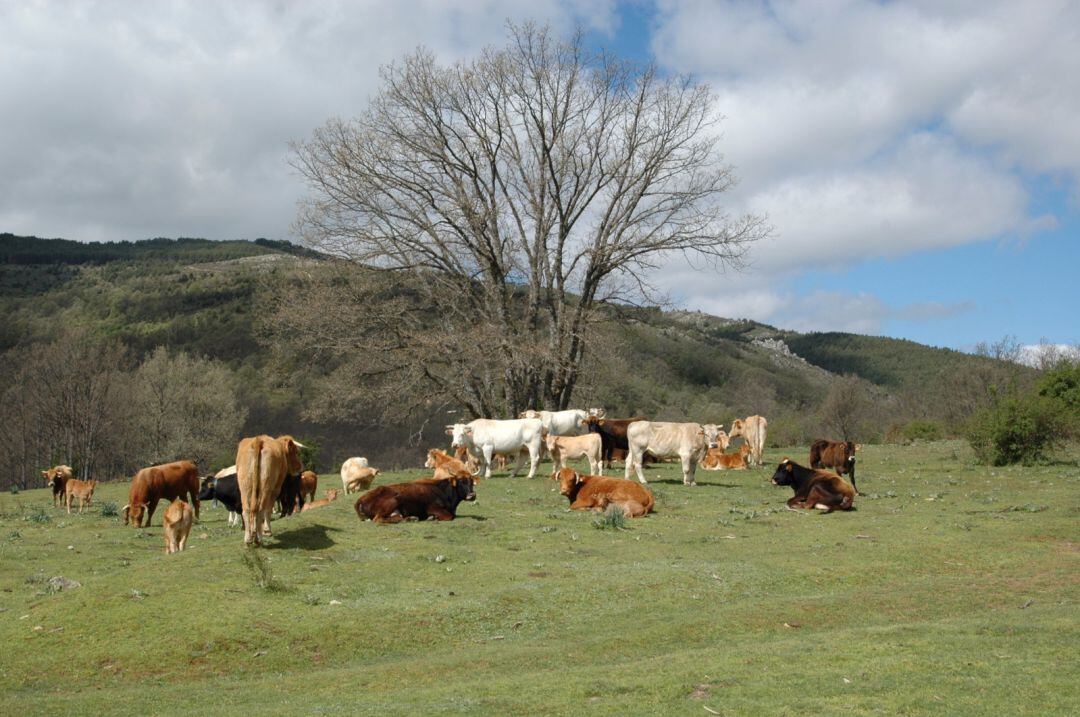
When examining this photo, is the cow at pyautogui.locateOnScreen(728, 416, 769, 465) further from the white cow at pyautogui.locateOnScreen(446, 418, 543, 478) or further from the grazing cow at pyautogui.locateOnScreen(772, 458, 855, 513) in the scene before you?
the grazing cow at pyautogui.locateOnScreen(772, 458, 855, 513)

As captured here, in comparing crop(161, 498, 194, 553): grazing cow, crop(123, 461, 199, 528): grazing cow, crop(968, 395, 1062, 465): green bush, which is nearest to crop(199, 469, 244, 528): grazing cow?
crop(123, 461, 199, 528): grazing cow

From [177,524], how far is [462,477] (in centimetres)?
541

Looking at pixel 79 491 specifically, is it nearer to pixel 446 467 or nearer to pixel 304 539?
pixel 446 467

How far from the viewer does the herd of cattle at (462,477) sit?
1288 centimetres

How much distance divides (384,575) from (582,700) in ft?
18.5

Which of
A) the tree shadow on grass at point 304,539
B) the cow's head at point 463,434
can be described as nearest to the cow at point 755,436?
the cow's head at point 463,434

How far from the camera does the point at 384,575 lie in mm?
12133

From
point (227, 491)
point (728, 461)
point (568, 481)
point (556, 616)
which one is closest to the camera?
point (556, 616)

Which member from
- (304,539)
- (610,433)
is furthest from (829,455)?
(304,539)

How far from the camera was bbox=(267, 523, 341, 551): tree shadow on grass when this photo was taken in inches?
506

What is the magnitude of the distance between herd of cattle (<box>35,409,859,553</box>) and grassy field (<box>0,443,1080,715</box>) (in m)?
0.65

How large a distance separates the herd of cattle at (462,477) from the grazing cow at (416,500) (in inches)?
0.7

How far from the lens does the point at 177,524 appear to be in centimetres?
1364

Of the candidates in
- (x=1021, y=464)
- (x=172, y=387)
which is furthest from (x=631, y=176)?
(x=172, y=387)
